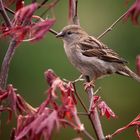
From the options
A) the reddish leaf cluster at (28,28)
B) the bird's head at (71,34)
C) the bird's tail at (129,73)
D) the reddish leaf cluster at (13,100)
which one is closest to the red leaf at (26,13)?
the reddish leaf cluster at (28,28)

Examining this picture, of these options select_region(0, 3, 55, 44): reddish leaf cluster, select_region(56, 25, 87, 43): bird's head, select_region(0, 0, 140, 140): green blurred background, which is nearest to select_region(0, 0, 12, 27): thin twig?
select_region(0, 3, 55, 44): reddish leaf cluster

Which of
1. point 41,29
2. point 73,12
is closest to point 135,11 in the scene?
point 41,29


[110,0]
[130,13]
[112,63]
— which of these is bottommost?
[130,13]

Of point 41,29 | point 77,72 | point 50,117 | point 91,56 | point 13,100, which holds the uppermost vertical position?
point 77,72

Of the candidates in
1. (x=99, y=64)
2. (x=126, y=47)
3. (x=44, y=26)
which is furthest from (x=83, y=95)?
(x=44, y=26)

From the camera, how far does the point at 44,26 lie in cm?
295

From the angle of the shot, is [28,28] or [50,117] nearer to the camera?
[50,117]

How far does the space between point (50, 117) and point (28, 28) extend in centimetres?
45

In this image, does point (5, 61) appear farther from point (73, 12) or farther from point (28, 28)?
point (73, 12)

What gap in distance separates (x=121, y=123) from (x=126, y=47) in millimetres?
972

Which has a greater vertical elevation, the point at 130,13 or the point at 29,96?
the point at 29,96

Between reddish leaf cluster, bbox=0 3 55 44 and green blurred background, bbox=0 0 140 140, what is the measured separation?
491 cm

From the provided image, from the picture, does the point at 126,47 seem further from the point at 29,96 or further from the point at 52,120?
the point at 52,120

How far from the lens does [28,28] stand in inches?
119
